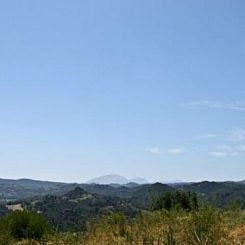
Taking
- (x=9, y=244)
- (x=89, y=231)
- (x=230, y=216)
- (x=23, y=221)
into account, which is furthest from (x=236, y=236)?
(x=23, y=221)

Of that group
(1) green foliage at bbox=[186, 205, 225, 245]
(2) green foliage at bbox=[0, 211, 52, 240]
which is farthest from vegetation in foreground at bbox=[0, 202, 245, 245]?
(2) green foliage at bbox=[0, 211, 52, 240]

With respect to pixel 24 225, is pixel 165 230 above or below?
above

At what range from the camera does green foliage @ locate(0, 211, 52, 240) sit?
53.9 feet

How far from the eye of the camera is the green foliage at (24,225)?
16.4m

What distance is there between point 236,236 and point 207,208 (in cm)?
81

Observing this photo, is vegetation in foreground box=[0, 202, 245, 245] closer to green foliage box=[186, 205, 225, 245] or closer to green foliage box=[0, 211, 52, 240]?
green foliage box=[186, 205, 225, 245]

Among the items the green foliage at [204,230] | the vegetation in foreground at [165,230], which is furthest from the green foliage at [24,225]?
the green foliage at [204,230]

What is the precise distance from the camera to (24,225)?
56.4ft

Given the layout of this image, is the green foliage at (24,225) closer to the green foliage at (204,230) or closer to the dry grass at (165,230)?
the dry grass at (165,230)

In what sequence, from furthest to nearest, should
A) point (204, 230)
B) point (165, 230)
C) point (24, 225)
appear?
point (24, 225) → point (165, 230) → point (204, 230)

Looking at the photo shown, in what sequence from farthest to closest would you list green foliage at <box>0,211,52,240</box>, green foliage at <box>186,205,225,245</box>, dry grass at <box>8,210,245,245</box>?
green foliage at <box>0,211,52,240</box>, dry grass at <box>8,210,245,245</box>, green foliage at <box>186,205,225,245</box>

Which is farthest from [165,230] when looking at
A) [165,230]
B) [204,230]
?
[204,230]

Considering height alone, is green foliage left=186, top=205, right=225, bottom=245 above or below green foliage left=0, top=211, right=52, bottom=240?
above

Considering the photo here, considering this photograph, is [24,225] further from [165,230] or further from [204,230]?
[204,230]
